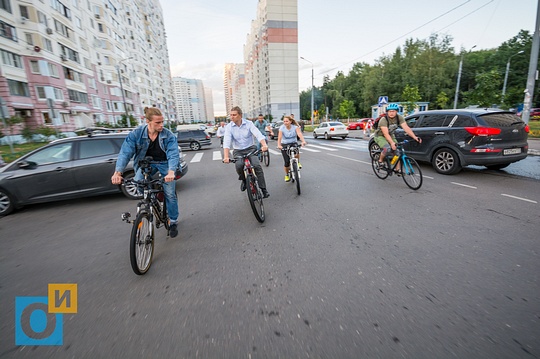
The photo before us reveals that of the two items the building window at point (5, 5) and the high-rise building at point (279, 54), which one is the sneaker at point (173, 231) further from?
the high-rise building at point (279, 54)

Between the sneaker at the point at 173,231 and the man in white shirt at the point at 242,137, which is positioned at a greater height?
the man in white shirt at the point at 242,137

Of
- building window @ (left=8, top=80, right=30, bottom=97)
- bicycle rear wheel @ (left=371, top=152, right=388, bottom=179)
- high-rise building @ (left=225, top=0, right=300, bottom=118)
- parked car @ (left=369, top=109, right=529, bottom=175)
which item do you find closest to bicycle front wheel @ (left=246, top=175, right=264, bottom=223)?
bicycle rear wheel @ (left=371, top=152, right=388, bottom=179)

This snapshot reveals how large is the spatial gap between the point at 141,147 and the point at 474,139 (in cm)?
763

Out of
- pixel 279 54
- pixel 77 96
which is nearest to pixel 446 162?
pixel 77 96

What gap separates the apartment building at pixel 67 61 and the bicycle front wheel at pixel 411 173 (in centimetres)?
1747

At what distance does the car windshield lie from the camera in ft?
20.2

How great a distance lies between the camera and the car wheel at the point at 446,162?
6.75 metres

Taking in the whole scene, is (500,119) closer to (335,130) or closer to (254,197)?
(254,197)

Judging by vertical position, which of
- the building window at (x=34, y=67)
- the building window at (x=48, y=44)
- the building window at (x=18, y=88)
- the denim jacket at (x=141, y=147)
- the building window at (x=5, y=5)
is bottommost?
the denim jacket at (x=141, y=147)

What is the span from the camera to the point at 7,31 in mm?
26609

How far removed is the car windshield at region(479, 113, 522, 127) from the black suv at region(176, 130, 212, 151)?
1666cm

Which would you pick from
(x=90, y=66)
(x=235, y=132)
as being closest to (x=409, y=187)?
(x=235, y=132)

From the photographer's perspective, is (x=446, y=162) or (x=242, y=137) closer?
(x=242, y=137)

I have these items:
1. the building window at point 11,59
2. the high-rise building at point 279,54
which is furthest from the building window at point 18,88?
the high-rise building at point 279,54
